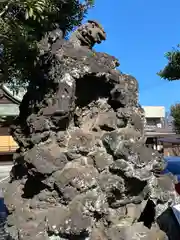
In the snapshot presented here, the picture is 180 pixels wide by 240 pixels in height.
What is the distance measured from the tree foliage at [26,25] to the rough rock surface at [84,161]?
0.66 meters

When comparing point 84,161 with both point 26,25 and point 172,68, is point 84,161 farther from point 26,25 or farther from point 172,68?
point 172,68

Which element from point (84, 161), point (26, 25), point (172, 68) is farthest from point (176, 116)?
point (84, 161)

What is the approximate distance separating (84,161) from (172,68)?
22.5 ft

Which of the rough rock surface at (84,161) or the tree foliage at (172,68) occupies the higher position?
the tree foliage at (172,68)

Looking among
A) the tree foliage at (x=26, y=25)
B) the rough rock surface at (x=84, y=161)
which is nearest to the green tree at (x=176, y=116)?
the tree foliage at (x=26, y=25)

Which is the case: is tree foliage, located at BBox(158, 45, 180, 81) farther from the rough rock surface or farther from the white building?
the white building

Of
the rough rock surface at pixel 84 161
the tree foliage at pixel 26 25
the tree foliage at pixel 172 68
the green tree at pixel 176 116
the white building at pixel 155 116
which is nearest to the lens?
the rough rock surface at pixel 84 161

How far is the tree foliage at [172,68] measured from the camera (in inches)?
388

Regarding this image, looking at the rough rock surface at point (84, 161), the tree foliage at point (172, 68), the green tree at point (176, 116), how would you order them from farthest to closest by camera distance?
the green tree at point (176, 116) → the tree foliage at point (172, 68) → the rough rock surface at point (84, 161)

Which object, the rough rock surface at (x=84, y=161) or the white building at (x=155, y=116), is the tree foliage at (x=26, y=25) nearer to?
the rough rock surface at (x=84, y=161)

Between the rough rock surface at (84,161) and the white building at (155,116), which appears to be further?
the white building at (155,116)

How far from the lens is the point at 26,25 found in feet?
16.7

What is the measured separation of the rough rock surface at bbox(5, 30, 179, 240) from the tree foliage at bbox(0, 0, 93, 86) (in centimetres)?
66

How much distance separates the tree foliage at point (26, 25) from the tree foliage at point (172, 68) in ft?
14.5
